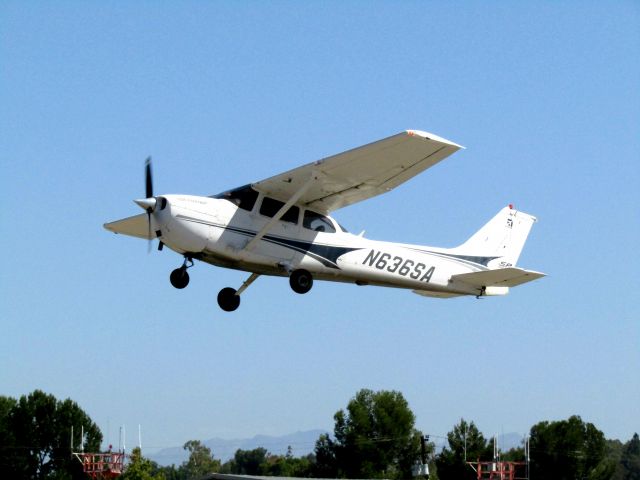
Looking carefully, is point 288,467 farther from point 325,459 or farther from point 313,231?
point 313,231

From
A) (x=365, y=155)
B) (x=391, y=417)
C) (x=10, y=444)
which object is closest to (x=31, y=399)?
(x=10, y=444)

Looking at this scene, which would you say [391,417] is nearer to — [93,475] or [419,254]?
[93,475]

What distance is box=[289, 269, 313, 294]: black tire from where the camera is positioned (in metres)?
22.6

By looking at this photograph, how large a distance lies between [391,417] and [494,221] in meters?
55.6

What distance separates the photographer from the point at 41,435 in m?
67.8

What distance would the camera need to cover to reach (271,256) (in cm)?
2231

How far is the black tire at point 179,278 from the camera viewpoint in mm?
22172

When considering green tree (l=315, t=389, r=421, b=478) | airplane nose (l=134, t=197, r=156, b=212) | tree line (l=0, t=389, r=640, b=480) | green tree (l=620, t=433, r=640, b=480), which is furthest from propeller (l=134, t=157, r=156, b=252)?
green tree (l=620, t=433, r=640, b=480)

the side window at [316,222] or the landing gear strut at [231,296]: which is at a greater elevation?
the side window at [316,222]

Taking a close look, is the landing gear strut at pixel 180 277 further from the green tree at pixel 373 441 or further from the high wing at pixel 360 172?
the green tree at pixel 373 441

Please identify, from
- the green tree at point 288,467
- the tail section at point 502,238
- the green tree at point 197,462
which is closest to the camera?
the tail section at point 502,238

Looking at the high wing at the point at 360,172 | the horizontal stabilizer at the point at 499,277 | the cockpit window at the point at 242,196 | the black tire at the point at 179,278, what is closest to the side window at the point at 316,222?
the high wing at the point at 360,172

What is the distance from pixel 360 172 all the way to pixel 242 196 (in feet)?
7.55

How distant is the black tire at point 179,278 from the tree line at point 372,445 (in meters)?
31.2
